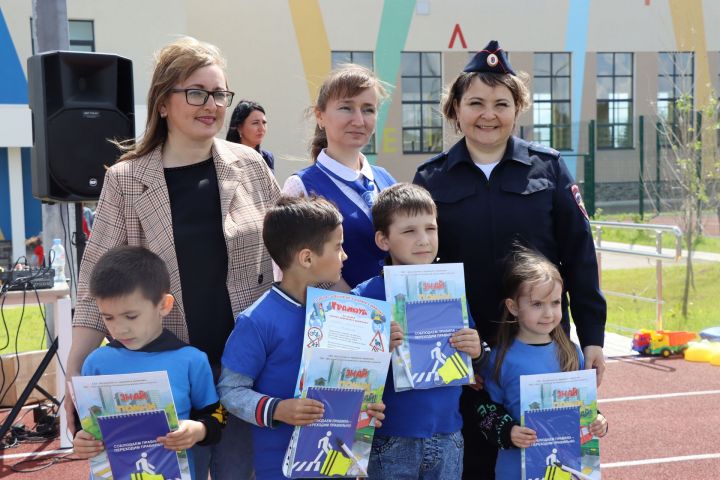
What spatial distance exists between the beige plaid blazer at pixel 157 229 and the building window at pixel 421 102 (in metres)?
21.0

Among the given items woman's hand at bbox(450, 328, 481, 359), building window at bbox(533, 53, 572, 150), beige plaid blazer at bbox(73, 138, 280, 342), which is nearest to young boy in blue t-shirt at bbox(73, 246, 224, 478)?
beige plaid blazer at bbox(73, 138, 280, 342)

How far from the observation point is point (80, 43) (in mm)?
18156

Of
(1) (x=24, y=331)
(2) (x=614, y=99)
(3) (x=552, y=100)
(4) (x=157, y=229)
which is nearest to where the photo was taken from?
(4) (x=157, y=229)

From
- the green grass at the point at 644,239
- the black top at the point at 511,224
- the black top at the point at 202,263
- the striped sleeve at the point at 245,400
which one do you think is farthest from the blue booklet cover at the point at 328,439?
the green grass at the point at 644,239

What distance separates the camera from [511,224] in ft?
9.07

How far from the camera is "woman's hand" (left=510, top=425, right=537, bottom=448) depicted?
2.54 metres

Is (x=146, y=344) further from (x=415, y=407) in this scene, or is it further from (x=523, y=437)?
(x=523, y=437)

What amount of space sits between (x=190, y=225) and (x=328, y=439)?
0.82 metres

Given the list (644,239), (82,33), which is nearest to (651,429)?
(644,239)

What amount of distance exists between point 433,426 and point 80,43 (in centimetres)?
1785

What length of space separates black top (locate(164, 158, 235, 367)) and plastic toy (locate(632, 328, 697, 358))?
20.3 ft

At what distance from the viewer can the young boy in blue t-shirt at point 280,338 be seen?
229 centimetres

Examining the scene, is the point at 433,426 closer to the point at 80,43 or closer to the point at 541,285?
the point at 541,285

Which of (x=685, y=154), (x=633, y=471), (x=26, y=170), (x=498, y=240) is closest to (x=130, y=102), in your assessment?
(x=498, y=240)
